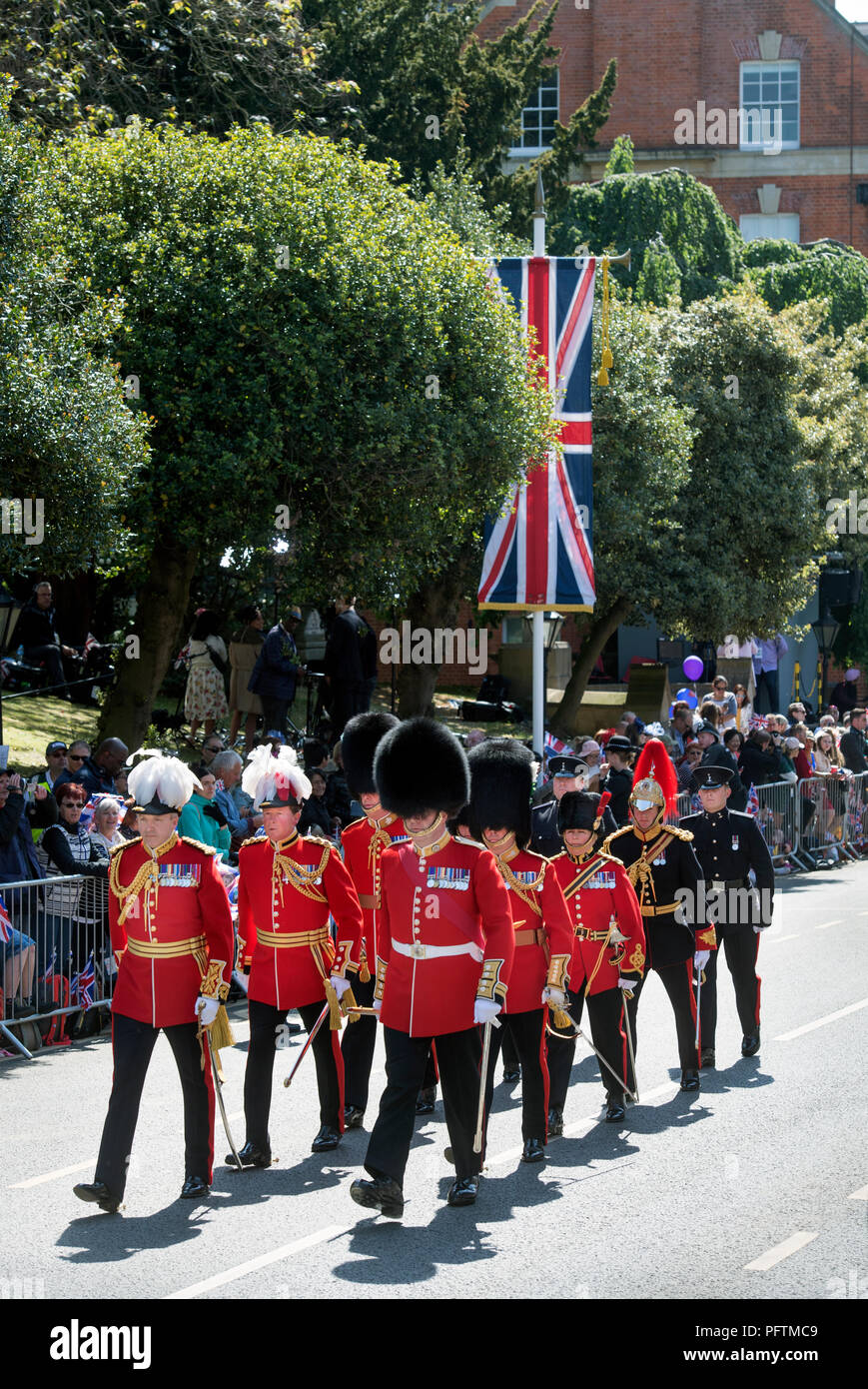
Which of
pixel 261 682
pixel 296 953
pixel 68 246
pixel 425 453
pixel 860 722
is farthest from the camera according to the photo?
pixel 860 722

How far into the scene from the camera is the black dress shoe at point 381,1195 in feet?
22.5

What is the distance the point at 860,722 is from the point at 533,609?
6.86 metres

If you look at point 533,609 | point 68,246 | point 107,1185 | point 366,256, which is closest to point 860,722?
point 533,609

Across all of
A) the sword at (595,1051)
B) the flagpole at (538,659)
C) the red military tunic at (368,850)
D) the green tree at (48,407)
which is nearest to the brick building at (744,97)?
the flagpole at (538,659)

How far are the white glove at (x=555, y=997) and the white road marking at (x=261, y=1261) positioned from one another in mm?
1476

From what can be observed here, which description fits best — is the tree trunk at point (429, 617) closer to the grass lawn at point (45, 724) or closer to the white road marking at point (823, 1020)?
the grass lawn at point (45, 724)

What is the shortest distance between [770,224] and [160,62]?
25.6 m

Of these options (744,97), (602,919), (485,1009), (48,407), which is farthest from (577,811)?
(744,97)

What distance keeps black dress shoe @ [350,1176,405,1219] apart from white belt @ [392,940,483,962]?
0.91 metres

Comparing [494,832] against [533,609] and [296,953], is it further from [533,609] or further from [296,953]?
[533,609]

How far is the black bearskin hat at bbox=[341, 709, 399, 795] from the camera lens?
9.36 meters

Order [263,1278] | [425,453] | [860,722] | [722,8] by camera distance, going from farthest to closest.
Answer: [722,8] → [860,722] → [425,453] → [263,1278]

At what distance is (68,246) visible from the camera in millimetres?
14531

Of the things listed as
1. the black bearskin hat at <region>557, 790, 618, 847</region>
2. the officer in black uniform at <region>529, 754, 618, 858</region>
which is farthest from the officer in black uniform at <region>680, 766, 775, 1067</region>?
the black bearskin hat at <region>557, 790, 618, 847</region>
